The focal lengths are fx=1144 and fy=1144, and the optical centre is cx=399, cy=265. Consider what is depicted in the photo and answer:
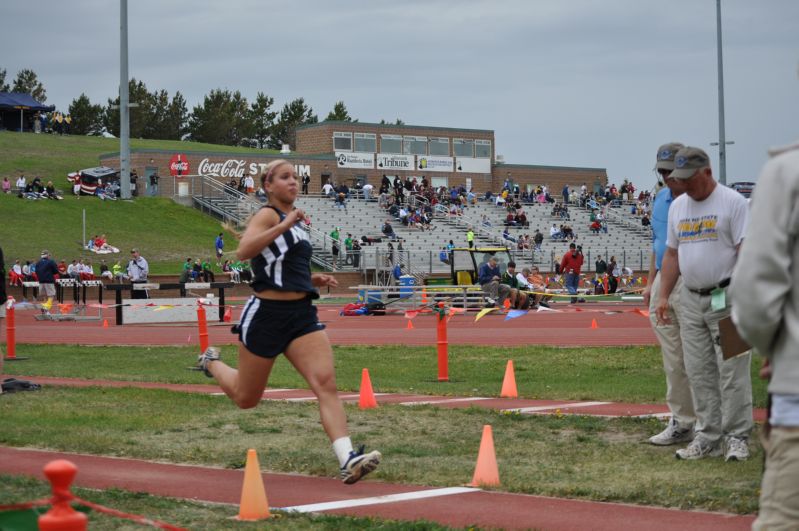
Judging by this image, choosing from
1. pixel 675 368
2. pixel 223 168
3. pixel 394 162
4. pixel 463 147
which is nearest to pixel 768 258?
pixel 675 368

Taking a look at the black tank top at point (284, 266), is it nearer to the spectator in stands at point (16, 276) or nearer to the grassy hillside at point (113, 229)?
the spectator in stands at point (16, 276)

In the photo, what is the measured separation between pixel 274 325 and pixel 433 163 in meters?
76.4

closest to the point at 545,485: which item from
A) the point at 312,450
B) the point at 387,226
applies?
the point at 312,450

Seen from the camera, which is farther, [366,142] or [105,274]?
[366,142]

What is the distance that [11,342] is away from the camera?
1981 centimetres

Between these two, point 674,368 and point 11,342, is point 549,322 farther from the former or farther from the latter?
point 674,368

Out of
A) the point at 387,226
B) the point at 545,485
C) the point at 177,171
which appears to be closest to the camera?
the point at 545,485

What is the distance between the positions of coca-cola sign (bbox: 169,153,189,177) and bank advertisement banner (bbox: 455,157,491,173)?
23.3 meters

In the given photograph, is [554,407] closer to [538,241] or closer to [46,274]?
[46,274]

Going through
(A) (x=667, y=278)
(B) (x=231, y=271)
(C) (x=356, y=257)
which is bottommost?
(A) (x=667, y=278)

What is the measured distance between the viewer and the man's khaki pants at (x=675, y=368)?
9039 millimetres

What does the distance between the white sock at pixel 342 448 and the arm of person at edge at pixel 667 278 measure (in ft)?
9.36

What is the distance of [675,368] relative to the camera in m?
9.12

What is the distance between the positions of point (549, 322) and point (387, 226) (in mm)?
30490
